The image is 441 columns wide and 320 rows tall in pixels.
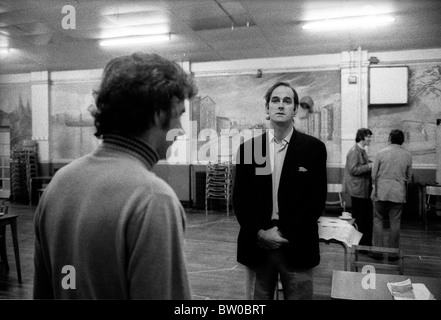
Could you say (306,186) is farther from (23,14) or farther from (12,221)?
(23,14)

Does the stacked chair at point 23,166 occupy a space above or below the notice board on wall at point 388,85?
below

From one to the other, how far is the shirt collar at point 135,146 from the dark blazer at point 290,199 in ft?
3.21

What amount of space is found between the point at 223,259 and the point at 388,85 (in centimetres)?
481

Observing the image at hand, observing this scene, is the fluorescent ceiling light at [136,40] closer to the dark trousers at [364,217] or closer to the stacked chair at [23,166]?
the dark trousers at [364,217]

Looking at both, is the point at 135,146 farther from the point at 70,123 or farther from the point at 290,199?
the point at 70,123

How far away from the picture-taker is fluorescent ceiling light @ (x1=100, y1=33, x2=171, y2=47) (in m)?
5.91

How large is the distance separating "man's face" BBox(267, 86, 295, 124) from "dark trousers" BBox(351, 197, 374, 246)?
281 centimetres

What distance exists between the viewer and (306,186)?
1796 mm

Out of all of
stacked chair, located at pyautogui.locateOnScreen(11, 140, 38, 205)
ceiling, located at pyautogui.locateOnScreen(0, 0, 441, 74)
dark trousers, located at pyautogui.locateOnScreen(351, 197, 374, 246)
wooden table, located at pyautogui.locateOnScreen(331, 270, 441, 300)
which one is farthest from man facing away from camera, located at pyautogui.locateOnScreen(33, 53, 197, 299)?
stacked chair, located at pyautogui.locateOnScreen(11, 140, 38, 205)

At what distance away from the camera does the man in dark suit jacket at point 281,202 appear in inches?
70.1

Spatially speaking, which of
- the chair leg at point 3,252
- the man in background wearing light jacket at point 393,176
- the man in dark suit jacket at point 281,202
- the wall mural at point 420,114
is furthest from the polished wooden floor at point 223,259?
the man in dark suit jacket at point 281,202

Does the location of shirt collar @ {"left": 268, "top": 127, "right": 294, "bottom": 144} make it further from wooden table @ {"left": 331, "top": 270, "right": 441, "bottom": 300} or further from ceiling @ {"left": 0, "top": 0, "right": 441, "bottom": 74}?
ceiling @ {"left": 0, "top": 0, "right": 441, "bottom": 74}
